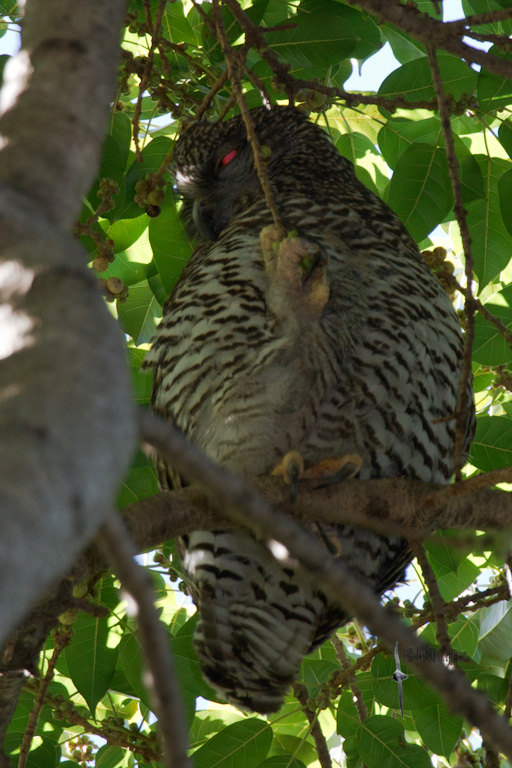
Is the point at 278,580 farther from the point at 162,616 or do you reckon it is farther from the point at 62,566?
the point at 62,566

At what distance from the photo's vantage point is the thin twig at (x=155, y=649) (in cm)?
56

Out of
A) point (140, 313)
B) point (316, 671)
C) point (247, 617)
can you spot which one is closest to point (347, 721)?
point (316, 671)

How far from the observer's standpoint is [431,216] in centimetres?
231

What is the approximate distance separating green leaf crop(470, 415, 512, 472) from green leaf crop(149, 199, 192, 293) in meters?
1.02

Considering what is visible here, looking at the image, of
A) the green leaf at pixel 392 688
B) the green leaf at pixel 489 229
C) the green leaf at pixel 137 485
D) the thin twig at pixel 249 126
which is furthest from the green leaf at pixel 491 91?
the green leaf at pixel 392 688

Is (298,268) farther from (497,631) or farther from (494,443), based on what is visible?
(497,631)

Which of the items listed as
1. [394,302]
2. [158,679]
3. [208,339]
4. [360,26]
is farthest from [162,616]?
[158,679]

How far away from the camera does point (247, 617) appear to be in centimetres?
194

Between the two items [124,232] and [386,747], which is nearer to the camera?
[386,747]

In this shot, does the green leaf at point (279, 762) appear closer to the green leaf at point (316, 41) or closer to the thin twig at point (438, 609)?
the thin twig at point (438, 609)

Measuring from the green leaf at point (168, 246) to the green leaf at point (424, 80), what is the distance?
76cm

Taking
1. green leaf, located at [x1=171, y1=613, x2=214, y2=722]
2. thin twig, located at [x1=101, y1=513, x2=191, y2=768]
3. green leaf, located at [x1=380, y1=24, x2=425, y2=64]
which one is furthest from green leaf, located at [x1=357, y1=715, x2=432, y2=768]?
green leaf, located at [x1=380, y1=24, x2=425, y2=64]

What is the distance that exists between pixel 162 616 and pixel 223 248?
4.25ft

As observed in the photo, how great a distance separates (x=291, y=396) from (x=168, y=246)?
3.02 ft
